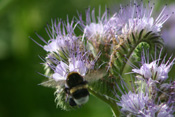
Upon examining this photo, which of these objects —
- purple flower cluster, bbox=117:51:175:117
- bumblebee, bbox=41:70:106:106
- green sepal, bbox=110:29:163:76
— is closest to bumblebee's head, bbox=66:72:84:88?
bumblebee, bbox=41:70:106:106

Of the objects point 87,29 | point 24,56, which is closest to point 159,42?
point 87,29

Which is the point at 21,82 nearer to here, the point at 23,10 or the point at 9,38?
the point at 9,38

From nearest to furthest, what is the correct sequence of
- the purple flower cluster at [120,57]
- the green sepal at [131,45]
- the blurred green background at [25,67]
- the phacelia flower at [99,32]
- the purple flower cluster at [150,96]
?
the purple flower cluster at [150,96] < the purple flower cluster at [120,57] < the green sepal at [131,45] < the phacelia flower at [99,32] < the blurred green background at [25,67]

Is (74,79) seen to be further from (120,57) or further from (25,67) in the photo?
(25,67)

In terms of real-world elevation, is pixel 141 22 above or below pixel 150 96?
above

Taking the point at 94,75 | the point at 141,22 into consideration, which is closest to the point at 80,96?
the point at 94,75

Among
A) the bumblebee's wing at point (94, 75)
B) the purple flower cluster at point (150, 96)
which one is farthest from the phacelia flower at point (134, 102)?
the bumblebee's wing at point (94, 75)

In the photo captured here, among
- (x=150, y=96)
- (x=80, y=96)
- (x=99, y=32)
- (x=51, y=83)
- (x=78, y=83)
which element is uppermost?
(x=99, y=32)

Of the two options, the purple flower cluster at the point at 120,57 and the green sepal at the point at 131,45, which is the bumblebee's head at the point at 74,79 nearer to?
the purple flower cluster at the point at 120,57
